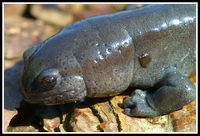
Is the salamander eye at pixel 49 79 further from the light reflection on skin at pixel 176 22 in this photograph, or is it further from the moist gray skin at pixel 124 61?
the light reflection on skin at pixel 176 22

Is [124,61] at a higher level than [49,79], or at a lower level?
higher

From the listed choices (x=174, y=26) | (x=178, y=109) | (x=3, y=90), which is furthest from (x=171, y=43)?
(x=3, y=90)

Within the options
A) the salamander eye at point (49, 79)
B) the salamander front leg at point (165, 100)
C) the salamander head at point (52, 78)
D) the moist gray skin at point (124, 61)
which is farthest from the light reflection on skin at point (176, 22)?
the salamander eye at point (49, 79)

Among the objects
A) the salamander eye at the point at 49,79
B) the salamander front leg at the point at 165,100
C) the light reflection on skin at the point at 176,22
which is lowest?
the salamander front leg at the point at 165,100

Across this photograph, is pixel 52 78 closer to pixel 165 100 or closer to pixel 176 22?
pixel 165 100

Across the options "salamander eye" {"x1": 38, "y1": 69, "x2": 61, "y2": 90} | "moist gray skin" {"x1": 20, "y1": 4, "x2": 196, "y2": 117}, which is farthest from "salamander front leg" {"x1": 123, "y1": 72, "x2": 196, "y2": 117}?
"salamander eye" {"x1": 38, "y1": 69, "x2": 61, "y2": 90}

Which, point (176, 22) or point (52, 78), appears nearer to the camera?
point (52, 78)

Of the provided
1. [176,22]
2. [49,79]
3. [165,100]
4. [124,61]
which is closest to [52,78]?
[49,79]
